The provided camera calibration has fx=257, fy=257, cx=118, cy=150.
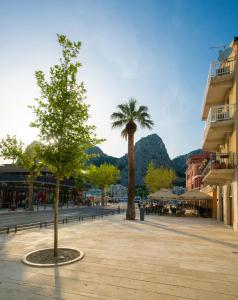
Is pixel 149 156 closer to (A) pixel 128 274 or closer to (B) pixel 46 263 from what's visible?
(B) pixel 46 263

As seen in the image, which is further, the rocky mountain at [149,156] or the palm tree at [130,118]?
the rocky mountain at [149,156]

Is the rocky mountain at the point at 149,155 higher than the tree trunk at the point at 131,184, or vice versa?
the rocky mountain at the point at 149,155

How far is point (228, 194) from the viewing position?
22.3 meters

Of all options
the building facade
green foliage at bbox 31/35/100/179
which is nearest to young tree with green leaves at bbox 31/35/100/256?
green foliage at bbox 31/35/100/179

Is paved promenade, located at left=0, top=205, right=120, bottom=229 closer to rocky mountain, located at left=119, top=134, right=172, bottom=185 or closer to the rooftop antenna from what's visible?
the rooftop antenna

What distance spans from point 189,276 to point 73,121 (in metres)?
6.75

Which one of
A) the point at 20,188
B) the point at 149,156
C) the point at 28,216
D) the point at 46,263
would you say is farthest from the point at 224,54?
the point at 149,156

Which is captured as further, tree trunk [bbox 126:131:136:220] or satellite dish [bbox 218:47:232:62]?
tree trunk [bbox 126:131:136:220]

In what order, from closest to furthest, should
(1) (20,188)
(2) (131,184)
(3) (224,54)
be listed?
(3) (224,54) → (2) (131,184) → (1) (20,188)

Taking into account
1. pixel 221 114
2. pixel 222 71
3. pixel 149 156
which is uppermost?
pixel 149 156

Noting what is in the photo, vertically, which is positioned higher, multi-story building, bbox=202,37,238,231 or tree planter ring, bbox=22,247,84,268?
multi-story building, bbox=202,37,238,231

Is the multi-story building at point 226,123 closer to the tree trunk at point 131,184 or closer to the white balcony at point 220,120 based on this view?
the white balcony at point 220,120

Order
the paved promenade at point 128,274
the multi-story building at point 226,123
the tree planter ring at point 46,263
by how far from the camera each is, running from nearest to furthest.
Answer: the paved promenade at point 128,274 < the tree planter ring at point 46,263 < the multi-story building at point 226,123

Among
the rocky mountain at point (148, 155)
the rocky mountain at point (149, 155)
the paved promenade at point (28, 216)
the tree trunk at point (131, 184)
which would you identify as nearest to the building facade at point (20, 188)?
the paved promenade at point (28, 216)
